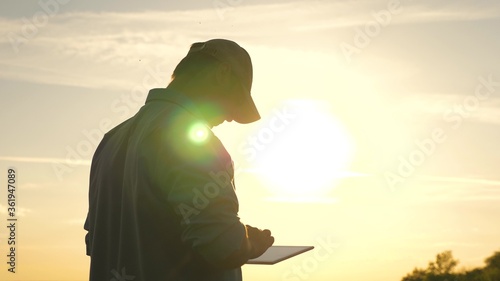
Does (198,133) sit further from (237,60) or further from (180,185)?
(237,60)

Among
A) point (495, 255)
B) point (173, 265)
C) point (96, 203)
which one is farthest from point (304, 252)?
point (495, 255)

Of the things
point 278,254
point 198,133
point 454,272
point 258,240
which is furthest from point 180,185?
point 454,272

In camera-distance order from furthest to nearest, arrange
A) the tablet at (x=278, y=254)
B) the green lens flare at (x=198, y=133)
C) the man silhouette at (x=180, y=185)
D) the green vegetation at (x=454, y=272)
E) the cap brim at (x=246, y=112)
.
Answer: the green vegetation at (x=454, y=272)
the cap brim at (x=246, y=112)
the tablet at (x=278, y=254)
the green lens flare at (x=198, y=133)
the man silhouette at (x=180, y=185)

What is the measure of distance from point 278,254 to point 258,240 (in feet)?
1.69

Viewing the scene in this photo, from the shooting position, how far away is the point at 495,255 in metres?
18.8

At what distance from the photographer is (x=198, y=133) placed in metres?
4.04

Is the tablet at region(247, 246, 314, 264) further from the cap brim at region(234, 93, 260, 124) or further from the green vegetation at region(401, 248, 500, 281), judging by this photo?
the green vegetation at region(401, 248, 500, 281)

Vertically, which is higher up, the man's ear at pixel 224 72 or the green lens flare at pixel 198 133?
A: the man's ear at pixel 224 72

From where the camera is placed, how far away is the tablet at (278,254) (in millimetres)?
4379

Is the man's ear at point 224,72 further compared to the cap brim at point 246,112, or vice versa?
the cap brim at point 246,112

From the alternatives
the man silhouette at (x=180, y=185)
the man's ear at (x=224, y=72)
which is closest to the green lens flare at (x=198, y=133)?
the man silhouette at (x=180, y=185)

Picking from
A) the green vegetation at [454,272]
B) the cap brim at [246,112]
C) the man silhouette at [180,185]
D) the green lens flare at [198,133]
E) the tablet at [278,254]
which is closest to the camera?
the man silhouette at [180,185]

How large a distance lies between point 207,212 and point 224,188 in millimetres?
147

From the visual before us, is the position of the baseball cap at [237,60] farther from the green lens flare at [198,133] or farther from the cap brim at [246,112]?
the green lens flare at [198,133]
